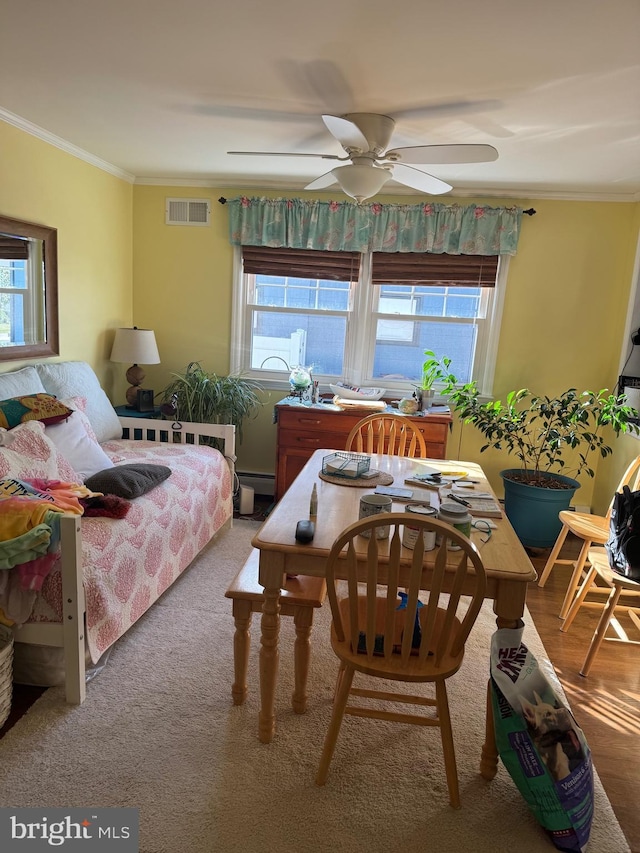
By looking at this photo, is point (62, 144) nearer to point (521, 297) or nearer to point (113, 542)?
point (113, 542)

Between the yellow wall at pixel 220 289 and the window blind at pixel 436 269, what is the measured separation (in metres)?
0.21

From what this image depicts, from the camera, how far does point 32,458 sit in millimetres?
2445

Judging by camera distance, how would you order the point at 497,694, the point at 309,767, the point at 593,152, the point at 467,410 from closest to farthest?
the point at 497,694
the point at 309,767
the point at 593,152
the point at 467,410

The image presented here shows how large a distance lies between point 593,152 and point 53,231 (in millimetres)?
3045

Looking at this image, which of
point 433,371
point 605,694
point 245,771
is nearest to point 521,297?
point 433,371

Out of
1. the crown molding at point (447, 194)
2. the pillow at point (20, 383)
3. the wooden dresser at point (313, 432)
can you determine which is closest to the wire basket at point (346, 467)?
the wooden dresser at point (313, 432)

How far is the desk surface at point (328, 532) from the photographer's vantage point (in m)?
1.74

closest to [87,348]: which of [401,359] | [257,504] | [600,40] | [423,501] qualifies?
[257,504]

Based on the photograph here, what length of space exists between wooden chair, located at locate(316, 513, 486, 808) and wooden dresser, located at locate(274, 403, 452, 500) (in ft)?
6.79

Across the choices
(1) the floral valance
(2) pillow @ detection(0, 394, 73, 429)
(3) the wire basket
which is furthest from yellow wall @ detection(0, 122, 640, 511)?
(3) the wire basket

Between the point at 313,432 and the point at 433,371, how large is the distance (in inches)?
40.2

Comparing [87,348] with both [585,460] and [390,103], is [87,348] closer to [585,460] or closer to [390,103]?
[390,103]

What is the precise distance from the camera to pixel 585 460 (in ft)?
13.7

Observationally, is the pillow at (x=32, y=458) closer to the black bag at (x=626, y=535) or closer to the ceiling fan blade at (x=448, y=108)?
the ceiling fan blade at (x=448, y=108)
